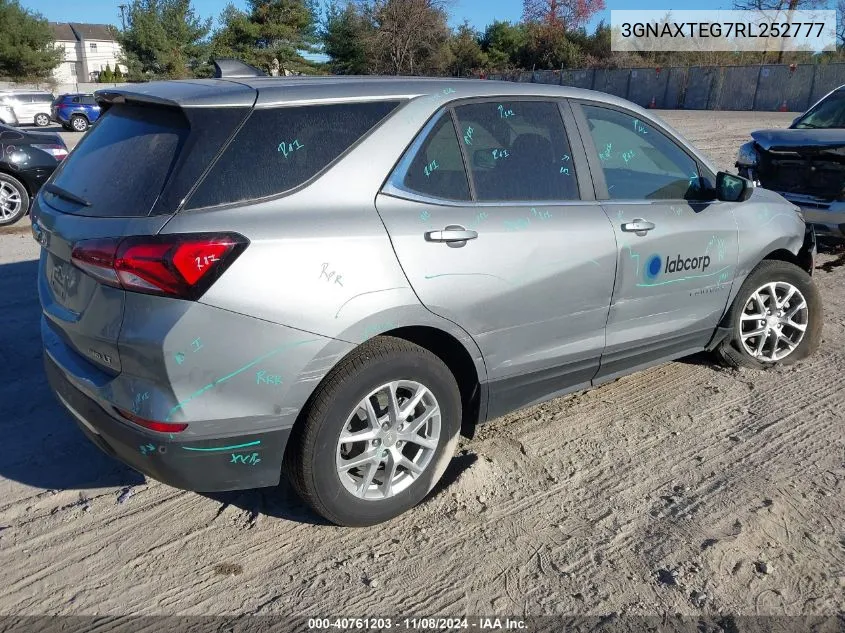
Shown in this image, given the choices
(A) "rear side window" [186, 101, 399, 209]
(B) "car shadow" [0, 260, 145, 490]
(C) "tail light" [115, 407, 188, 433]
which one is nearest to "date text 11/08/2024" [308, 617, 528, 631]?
(C) "tail light" [115, 407, 188, 433]

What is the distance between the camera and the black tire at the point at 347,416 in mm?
2750

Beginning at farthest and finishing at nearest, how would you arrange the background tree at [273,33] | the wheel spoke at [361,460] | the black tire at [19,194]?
the background tree at [273,33] → the black tire at [19,194] → the wheel spoke at [361,460]

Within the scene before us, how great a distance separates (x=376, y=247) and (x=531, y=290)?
85cm

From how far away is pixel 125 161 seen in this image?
2.79 metres

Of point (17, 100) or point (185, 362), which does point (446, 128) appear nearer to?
point (185, 362)

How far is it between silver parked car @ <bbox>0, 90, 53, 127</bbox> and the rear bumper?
3406 centimetres

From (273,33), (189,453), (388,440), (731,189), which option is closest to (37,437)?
(189,453)

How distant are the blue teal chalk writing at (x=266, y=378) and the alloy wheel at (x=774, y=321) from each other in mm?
3146

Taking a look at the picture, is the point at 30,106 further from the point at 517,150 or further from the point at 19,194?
the point at 517,150

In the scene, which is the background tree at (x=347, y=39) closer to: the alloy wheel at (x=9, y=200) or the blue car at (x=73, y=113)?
the blue car at (x=73, y=113)

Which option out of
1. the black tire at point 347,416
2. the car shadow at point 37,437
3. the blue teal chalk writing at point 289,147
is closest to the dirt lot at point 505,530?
the car shadow at point 37,437

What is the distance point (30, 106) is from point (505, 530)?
35.0 meters

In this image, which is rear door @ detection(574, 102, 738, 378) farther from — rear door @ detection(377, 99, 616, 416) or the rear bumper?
the rear bumper

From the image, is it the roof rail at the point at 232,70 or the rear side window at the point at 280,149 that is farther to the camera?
the roof rail at the point at 232,70
